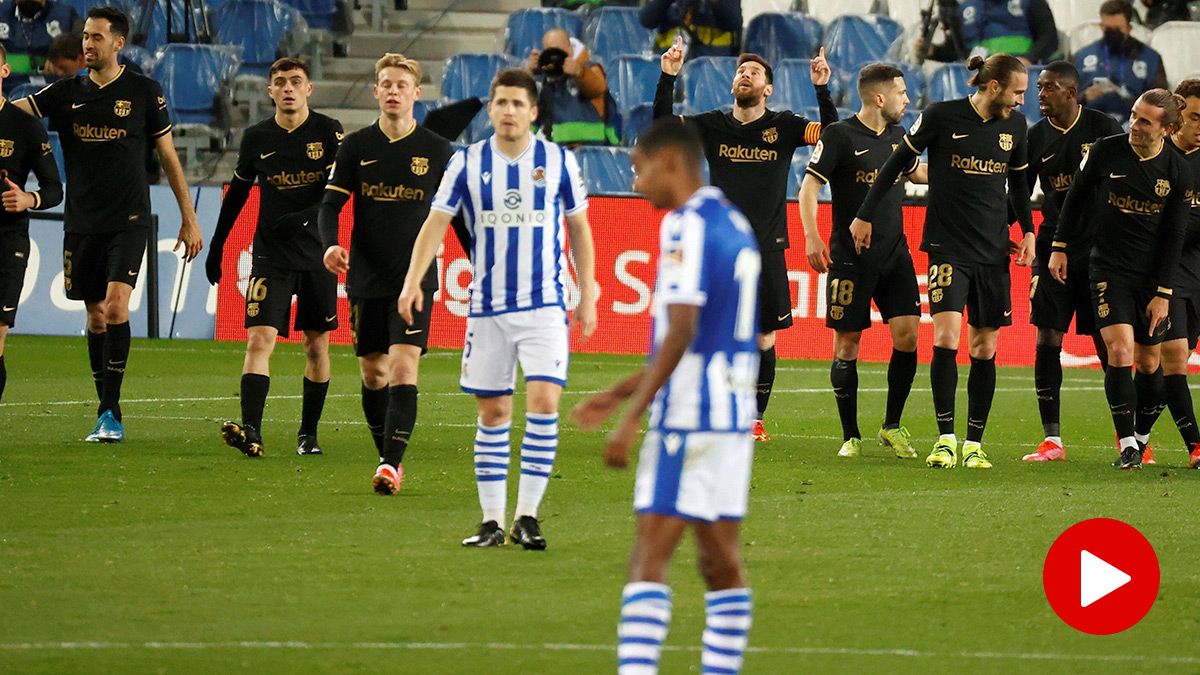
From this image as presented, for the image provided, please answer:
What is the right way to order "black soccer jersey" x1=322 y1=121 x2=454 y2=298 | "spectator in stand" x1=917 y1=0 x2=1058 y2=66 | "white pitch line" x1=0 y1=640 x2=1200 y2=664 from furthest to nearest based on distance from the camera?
"spectator in stand" x1=917 y1=0 x2=1058 y2=66 < "black soccer jersey" x1=322 y1=121 x2=454 y2=298 < "white pitch line" x1=0 y1=640 x2=1200 y2=664

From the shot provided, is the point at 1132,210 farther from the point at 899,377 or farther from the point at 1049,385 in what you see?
the point at 899,377

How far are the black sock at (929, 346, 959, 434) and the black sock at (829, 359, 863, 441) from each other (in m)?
0.61

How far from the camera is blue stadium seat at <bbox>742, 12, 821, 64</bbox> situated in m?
20.8

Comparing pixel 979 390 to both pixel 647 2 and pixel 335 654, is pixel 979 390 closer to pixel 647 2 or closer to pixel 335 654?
pixel 335 654

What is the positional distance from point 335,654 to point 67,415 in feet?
23.9

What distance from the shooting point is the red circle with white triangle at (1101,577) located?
6.40m

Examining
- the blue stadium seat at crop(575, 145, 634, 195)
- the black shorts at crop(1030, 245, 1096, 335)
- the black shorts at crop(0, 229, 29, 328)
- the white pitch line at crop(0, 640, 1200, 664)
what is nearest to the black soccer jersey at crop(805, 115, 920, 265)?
the black shorts at crop(1030, 245, 1096, 335)

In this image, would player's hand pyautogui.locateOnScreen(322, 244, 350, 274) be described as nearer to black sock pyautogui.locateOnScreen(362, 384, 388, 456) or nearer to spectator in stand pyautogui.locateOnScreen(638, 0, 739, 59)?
black sock pyautogui.locateOnScreen(362, 384, 388, 456)

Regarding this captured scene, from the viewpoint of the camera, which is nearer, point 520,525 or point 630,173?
point 520,525

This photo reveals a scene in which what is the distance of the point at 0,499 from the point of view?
28.4ft

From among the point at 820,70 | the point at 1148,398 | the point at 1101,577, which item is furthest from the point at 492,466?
the point at 1148,398

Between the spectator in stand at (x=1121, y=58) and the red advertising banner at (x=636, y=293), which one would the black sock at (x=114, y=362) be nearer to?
the red advertising banner at (x=636, y=293)

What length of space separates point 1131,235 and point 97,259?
611 centimetres

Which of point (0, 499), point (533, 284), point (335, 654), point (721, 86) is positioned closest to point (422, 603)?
point (335, 654)
